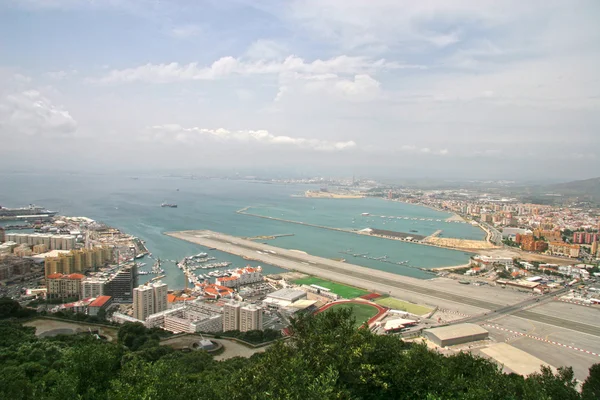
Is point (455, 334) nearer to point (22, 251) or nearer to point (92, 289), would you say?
point (92, 289)

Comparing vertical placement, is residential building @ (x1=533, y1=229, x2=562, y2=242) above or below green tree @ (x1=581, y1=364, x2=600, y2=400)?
below

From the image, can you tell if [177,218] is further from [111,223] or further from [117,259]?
[117,259]

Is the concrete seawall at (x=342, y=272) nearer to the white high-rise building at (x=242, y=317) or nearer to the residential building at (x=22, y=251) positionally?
the white high-rise building at (x=242, y=317)

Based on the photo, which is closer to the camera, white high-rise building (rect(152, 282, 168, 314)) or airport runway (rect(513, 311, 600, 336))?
airport runway (rect(513, 311, 600, 336))

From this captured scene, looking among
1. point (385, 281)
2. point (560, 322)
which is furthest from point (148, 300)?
point (560, 322)

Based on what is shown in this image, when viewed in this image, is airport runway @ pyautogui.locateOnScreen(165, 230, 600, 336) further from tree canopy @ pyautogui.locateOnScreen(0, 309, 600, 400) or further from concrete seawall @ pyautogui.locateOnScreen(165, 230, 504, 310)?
tree canopy @ pyautogui.locateOnScreen(0, 309, 600, 400)

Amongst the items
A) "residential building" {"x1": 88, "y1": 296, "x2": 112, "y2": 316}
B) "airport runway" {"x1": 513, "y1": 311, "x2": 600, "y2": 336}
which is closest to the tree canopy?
"residential building" {"x1": 88, "y1": 296, "x2": 112, "y2": 316}
